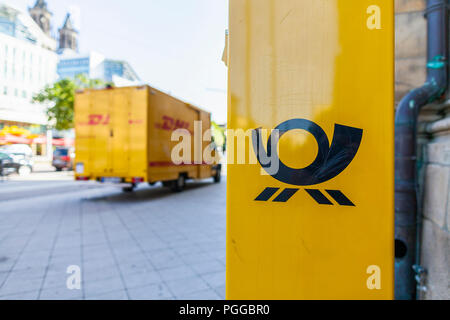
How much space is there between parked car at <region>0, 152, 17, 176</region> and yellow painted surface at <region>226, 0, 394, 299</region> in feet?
55.3

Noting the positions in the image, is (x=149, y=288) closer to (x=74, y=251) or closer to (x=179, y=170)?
(x=74, y=251)

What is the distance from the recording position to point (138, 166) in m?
7.95

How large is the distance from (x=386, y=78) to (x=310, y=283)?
3.08 feet

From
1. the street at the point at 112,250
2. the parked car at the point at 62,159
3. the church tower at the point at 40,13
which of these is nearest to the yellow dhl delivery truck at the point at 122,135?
the street at the point at 112,250

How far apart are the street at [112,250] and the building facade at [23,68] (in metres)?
2.46

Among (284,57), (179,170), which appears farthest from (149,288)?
(179,170)

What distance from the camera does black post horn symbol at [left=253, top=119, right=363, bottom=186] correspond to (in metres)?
1.15

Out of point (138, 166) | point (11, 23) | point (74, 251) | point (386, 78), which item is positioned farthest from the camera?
point (138, 166)

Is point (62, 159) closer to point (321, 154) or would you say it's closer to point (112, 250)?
point (112, 250)

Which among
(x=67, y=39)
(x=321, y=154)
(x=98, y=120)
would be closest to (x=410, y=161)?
(x=321, y=154)

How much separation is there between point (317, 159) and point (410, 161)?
65.8 inches

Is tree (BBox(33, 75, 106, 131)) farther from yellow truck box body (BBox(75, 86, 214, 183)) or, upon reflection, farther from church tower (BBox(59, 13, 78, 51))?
church tower (BBox(59, 13, 78, 51))

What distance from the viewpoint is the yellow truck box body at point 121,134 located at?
26.1 ft

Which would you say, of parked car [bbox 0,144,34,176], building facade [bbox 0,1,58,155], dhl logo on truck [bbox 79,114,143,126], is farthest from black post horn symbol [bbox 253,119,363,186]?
parked car [bbox 0,144,34,176]
